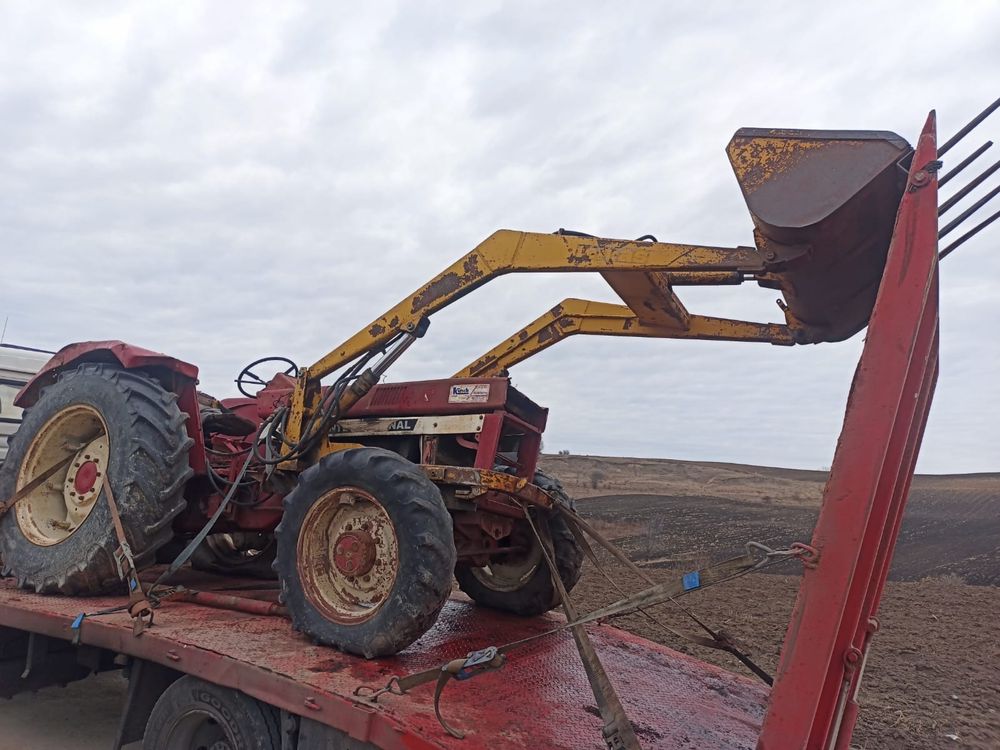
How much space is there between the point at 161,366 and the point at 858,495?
14.7 feet

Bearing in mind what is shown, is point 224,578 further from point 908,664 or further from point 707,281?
point 908,664

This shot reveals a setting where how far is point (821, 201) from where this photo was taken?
3.04 meters

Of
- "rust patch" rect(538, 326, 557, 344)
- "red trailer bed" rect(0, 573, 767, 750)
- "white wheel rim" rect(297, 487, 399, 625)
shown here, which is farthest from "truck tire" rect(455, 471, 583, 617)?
"white wheel rim" rect(297, 487, 399, 625)

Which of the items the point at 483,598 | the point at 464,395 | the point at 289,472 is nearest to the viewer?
the point at 464,395

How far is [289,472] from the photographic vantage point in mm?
4949

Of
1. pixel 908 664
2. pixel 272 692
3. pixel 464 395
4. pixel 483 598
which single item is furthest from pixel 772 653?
pixel 272 692

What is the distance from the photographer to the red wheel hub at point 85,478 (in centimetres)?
503

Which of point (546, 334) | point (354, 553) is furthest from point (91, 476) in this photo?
point (546, 334)

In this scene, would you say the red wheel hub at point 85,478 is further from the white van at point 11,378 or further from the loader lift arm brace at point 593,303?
the white van at point 11,378

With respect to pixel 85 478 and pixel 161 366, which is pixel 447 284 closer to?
A: pixel 161 366

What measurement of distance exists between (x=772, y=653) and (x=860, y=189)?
524 cm

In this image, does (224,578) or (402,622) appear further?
(224,578)

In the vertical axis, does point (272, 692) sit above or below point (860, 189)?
below

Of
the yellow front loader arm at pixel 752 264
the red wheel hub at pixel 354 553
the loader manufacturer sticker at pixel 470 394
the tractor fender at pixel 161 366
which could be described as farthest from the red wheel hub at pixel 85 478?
the loader manufacturer sticker at pixel 470 394
